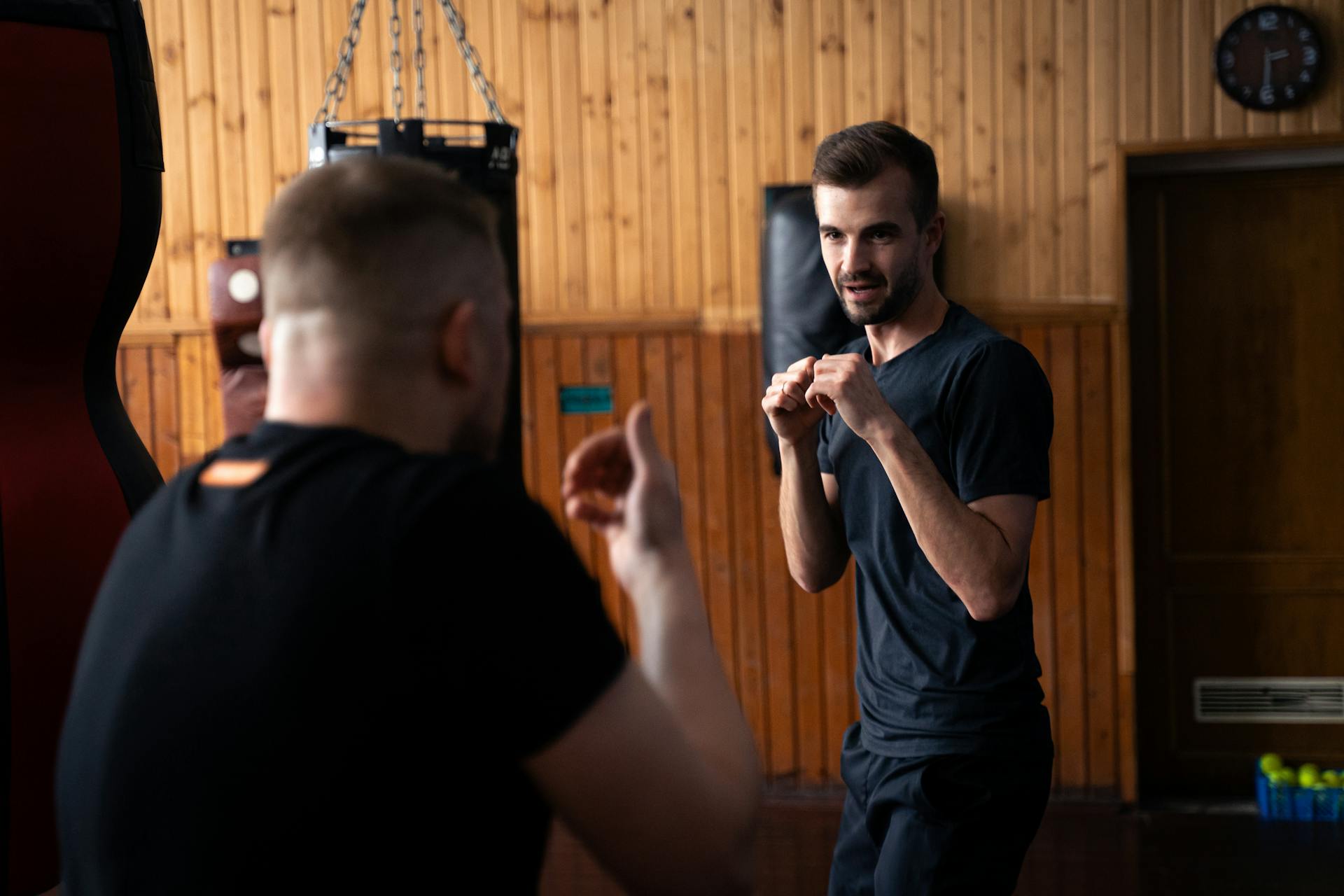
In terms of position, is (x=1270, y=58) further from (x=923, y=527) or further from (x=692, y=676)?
(x=692, y=676)

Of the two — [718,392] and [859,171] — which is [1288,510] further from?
[859,171]

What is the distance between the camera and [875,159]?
1.83m

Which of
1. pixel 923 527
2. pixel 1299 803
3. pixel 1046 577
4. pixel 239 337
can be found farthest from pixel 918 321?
pixel 1299 803

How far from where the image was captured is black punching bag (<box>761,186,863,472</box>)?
11.2ft

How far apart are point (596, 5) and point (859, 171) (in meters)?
2.58

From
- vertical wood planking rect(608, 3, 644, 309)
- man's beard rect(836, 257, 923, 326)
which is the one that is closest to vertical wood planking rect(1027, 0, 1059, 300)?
vertical wood planking rect(608, 3, 644, 309)

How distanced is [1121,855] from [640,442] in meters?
→ 3.23

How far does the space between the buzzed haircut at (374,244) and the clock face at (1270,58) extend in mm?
3615

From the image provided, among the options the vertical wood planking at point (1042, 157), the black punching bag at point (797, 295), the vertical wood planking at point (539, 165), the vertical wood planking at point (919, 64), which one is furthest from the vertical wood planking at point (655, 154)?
the vertical wood planking at point (1042, 157)

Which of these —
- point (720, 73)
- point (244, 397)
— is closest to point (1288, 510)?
point (720, 73)

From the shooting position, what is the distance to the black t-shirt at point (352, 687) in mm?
749

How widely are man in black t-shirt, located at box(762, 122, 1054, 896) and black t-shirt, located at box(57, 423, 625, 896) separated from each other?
97cm

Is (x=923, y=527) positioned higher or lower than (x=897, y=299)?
lower

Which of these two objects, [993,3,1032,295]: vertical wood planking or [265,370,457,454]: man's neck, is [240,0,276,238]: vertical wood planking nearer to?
[993,3,1032,295]: vertical wood planking
